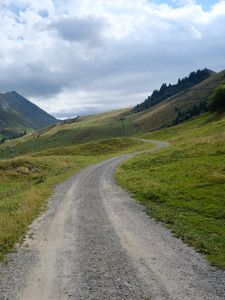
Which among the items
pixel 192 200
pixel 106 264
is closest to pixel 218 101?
pixel 192 200

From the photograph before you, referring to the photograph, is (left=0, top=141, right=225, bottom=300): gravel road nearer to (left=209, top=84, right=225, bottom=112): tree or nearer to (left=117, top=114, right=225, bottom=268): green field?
(left=117, top=114, right=225, bottom=268): green field

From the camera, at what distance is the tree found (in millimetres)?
154600

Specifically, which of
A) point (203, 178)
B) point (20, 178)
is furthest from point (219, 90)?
point (203, 178)

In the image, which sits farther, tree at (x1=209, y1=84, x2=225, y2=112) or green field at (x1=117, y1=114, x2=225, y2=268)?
tree at (x1=209, y1=84, x2=225, y2=112)

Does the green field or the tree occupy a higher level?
the tree

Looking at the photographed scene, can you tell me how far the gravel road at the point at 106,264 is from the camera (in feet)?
38.4

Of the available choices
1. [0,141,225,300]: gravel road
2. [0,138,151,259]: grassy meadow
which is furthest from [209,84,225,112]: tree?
[0,141,225,300]: gravel road

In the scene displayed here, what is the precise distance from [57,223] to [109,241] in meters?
6.21

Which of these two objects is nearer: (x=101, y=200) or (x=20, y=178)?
(x=101, y=200)

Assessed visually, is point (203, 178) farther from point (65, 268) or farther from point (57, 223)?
point (65, 268)

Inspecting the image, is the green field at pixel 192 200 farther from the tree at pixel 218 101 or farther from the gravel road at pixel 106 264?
the tree at pixel 218 101

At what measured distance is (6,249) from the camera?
17.5 meters

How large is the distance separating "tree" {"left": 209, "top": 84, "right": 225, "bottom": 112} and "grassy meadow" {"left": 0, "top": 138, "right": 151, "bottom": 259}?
147 feet

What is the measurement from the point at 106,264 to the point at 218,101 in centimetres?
15130
